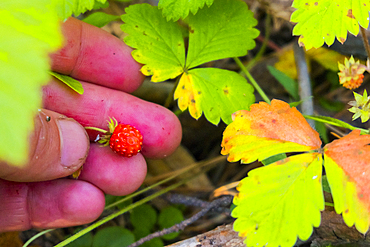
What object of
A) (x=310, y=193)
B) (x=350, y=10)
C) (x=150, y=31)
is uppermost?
(x=350, y=10)

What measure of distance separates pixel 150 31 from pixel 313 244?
129 centimetres

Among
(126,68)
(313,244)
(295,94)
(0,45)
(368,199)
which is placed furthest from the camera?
(295,94)

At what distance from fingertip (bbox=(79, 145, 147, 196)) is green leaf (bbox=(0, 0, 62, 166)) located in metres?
0.96

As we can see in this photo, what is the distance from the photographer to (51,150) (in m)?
1.13

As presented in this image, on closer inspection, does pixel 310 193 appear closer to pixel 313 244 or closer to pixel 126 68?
pixel 313 244

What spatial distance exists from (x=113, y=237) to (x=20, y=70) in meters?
1.46

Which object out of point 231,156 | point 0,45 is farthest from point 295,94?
point 0,45

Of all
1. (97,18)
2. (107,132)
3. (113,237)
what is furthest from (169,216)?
(97,18)

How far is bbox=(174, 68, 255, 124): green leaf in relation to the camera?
4.74ft

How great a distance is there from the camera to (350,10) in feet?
3.96

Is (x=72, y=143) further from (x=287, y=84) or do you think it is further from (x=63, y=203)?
(x=287, y=84)

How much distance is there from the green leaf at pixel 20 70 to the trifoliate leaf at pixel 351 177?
1014 millimetres

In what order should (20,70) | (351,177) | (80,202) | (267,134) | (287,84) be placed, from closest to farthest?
(20,70), (351,177), (267,134), (80,202), (287,84)

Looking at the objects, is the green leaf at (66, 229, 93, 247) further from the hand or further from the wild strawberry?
the wild strawberry
